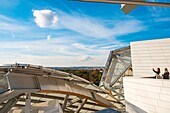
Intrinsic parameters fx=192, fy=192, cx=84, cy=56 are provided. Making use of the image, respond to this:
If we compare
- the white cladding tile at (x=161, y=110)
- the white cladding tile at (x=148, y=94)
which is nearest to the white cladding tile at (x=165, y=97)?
the white cladding tile at (x=148, y=94)

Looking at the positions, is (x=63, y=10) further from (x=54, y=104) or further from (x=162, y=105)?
(x=162, y=105)

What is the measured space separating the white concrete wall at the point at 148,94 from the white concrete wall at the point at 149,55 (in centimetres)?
589

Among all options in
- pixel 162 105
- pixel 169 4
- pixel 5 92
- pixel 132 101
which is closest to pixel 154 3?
pixel 169 4

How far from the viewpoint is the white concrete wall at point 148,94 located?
7.75 m

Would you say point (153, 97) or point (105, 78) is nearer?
point (153, 97)

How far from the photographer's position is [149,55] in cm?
1548

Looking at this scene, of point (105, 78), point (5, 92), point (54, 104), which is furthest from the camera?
point (105, 78)

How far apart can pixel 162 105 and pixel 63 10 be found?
31.3 feet

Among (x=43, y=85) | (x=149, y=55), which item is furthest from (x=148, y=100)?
(x=149, y=55)

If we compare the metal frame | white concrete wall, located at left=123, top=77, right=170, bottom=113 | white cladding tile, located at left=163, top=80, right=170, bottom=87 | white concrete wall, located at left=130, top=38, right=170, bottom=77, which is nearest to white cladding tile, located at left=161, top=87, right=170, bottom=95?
white concrete wall, located at left=123, top=77, right=170, bottom=113

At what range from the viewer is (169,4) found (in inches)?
143

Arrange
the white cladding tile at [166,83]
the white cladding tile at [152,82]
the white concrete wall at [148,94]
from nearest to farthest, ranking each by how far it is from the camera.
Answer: the white cladding tile at [166,83], the white concrete wall at [148,94], the white cladding tile at [152,82]

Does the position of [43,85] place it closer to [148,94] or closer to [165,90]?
[148,94]

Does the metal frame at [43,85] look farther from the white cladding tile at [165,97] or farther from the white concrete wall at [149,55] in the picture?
the white cladding tile at [165,97]
